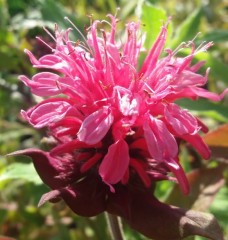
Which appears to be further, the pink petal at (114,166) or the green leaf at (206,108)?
the green leaf at (206,108)

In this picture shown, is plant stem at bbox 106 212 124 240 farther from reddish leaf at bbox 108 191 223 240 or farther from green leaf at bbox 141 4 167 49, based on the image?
green leaf at bbox 141 4 167 49

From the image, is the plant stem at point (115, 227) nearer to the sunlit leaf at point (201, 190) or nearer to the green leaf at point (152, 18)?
the sunlit leaf at point (201, 190)

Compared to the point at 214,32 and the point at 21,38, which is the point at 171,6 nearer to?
the point at 21,38

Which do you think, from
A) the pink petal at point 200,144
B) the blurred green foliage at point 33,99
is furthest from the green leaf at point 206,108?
the pink petal at point 200,144

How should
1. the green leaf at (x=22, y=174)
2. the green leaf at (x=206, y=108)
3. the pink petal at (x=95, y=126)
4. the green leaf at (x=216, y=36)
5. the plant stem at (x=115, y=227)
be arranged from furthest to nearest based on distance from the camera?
the green leaf at (x=216, y=36), the green leaf at (x=206, y=108), the green leaf at (x=22, y=174), the plant stem at (x=115, y=227), the pink petal at (x=95, y=126)

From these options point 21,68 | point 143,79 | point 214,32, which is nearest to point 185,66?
point 143,79

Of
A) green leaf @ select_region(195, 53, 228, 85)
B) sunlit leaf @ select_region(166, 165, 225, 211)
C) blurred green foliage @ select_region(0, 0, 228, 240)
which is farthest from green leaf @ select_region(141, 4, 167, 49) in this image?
sunlit leaf @ select_region(166, 165, 225, 211)

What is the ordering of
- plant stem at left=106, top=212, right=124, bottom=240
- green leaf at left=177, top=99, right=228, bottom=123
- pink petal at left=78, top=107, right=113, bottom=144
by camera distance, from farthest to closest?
green leaf at left=177, top=99, right=228, bottom=123 < plant stem at left=106, top=212, right=124, bottom=240 < pink petal at left=78, top=107, right=113, bottom=144
